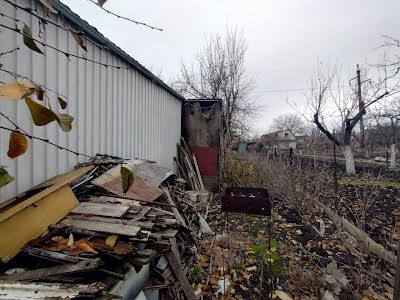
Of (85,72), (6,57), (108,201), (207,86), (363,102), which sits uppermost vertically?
(207,86)

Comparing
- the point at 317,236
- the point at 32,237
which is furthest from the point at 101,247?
the point at 317,236

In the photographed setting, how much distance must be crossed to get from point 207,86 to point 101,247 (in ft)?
59.2

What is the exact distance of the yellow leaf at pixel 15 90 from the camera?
80cm

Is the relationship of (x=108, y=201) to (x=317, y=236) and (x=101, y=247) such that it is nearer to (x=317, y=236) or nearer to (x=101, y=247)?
(x=101, y=247)

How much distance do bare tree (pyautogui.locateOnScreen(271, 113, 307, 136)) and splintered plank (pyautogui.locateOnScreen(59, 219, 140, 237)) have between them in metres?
68.8

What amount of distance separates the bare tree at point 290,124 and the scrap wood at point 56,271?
227 ft

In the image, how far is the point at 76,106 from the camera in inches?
148

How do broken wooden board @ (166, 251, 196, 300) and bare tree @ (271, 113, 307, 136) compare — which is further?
bare tree @ (271, 113, 307, 136)

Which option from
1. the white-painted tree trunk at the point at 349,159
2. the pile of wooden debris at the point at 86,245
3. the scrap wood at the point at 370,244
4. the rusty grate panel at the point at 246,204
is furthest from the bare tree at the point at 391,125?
the pile of wooden debris at the point at 86,245

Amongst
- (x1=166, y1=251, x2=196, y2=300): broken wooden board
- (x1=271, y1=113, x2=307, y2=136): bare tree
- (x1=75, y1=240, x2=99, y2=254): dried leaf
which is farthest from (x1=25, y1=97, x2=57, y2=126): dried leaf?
(x1=271, y1=113, x2=307, y2=136): bare tree

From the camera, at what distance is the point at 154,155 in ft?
23.2

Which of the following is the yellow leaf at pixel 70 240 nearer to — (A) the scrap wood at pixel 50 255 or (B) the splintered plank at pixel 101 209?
(A) the scrap wood at pixel 50 255

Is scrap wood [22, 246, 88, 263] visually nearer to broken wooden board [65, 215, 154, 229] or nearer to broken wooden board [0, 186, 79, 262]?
broken wooden board [0, 186, 79, 262]

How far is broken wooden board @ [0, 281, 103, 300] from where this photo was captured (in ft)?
5.17
